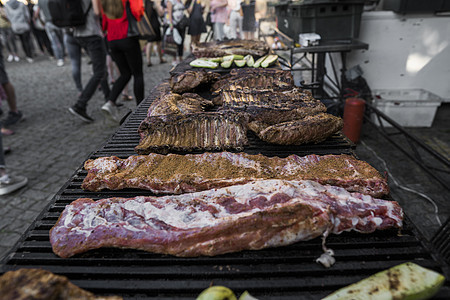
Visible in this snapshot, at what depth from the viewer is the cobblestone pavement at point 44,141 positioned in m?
4.63

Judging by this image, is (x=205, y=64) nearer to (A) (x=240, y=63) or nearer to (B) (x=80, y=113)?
(A) (x=240, y=63)

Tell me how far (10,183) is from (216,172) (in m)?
4.40

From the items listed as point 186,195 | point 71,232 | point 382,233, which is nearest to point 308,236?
point 382,233

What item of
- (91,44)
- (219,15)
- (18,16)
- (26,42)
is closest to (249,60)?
(91,44)

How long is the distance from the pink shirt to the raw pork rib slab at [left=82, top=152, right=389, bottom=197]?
11705 millimetres

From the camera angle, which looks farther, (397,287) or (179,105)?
(179,105)

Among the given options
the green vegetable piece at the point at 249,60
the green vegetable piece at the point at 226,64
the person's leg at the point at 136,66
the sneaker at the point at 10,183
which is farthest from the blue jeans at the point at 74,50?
the green vegetable piece at the point at 249,60

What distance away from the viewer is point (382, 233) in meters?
2.07

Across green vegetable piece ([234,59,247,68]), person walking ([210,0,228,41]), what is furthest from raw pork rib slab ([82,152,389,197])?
person walking ([210,0,228,41])

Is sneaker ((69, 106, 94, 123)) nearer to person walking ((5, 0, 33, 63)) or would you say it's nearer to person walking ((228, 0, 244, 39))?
person walking ((228, 0, 244, 39))

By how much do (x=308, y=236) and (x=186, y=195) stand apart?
1.01 meters

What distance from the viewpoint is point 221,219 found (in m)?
2.06

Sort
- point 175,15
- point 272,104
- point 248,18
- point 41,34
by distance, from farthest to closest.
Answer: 1. point 41,34
2. point 248,18
3. point 175,15
4. point 272,104

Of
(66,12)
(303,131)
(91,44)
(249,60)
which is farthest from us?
(91,44)
